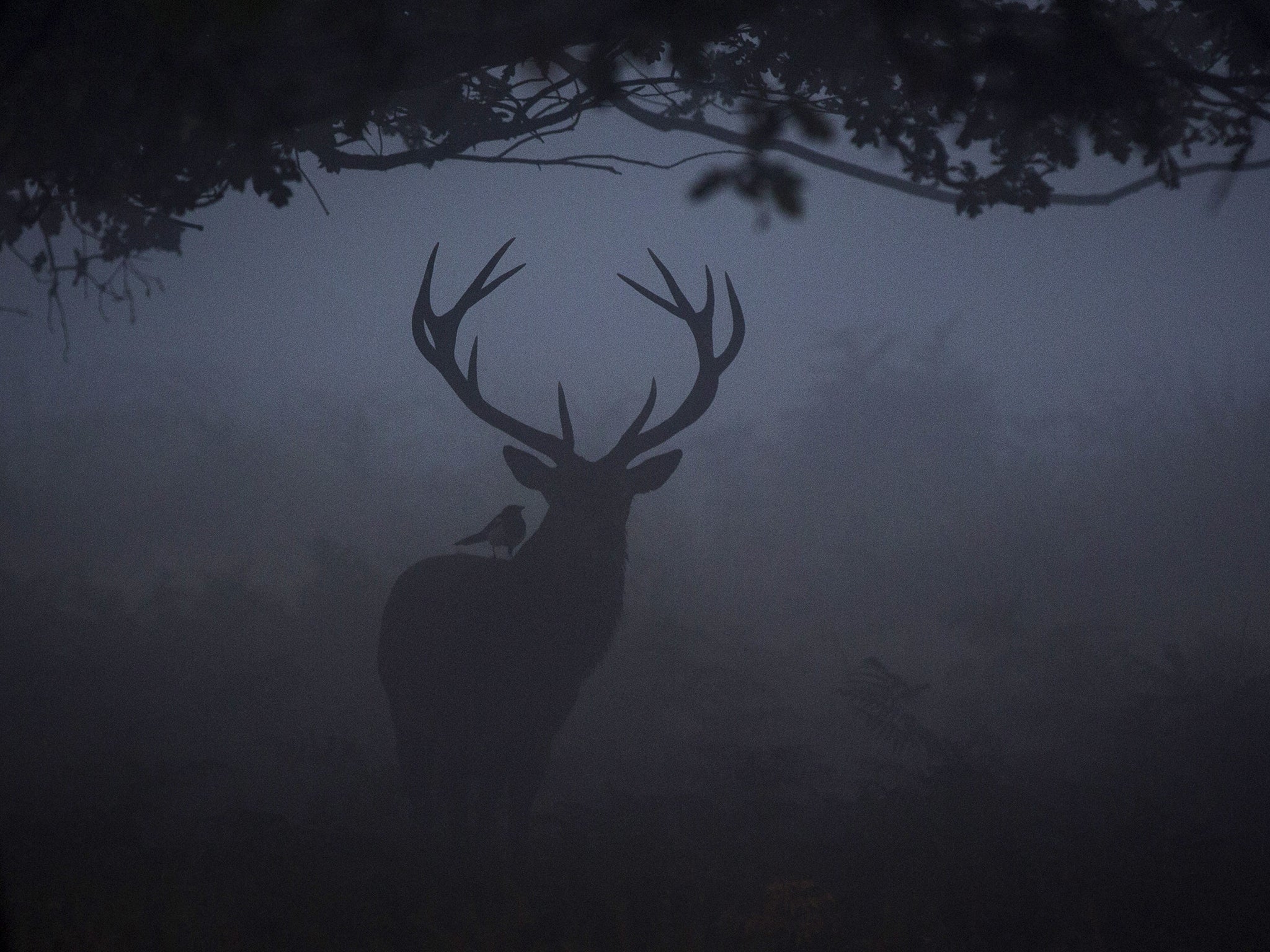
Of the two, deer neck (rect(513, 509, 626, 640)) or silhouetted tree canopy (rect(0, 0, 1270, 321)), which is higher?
silhouetted tree canopy (rect(0, 0, 1270, 321))

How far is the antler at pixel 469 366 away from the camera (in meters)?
5.46

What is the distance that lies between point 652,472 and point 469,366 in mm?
1422

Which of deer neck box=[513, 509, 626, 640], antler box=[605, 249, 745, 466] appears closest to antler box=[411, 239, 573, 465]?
antler box=[605, 249, 745, 466]

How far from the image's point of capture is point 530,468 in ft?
17.6

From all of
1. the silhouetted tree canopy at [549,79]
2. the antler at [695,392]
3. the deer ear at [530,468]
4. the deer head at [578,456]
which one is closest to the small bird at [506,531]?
the deer head at [578,456]

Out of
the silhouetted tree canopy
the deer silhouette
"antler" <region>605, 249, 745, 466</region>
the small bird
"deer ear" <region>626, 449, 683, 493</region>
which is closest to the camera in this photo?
the silhouetted tree canopy

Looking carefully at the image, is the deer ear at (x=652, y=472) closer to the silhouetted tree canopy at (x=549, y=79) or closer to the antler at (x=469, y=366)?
the antler at (x=469, y=366)

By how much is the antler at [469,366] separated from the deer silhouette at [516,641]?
0.02 m

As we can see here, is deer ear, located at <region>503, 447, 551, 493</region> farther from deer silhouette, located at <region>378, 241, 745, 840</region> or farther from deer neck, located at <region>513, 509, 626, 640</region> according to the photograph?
deer neck, located at <region>513, 509, 626, 640</region>

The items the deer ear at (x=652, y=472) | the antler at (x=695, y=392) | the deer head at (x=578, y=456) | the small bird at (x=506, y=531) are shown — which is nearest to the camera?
the deer head at (x=578, y=456)

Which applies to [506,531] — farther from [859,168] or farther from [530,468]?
[859,168]

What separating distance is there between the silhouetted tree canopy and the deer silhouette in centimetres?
130

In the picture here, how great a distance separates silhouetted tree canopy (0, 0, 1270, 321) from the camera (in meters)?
2.52

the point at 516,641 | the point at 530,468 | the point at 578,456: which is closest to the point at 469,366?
the point at 530,468
